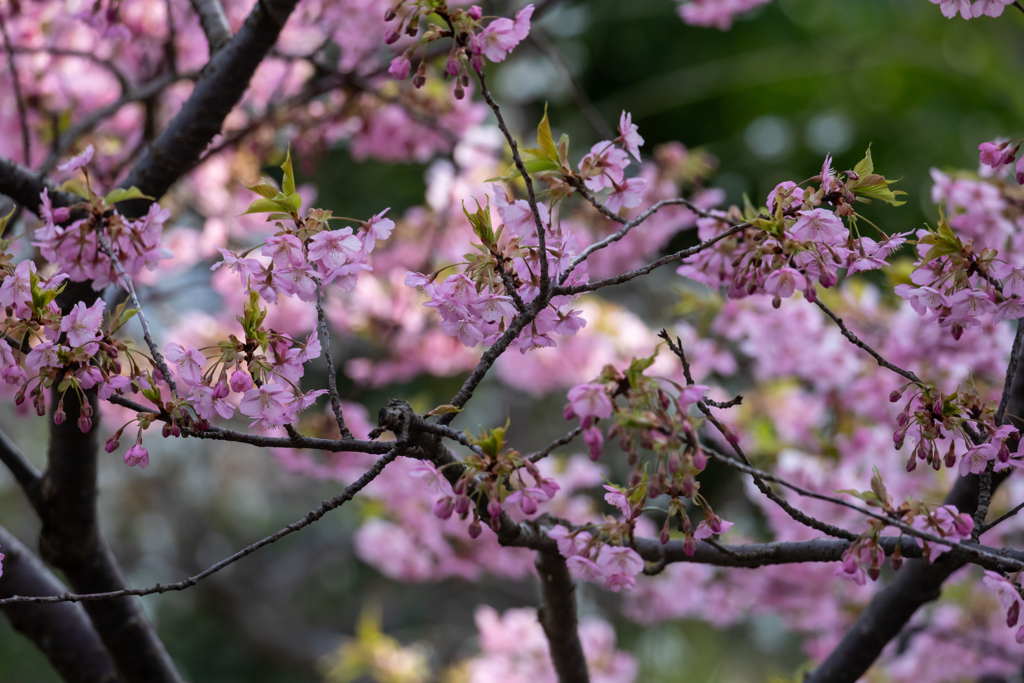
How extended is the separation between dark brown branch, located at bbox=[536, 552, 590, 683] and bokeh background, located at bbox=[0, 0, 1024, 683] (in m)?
3.32

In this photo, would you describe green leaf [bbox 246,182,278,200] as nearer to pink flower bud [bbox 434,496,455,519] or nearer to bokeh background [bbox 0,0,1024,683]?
pink flower bud [bbox 434,496,455,519]

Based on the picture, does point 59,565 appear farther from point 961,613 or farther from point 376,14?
point 961,613

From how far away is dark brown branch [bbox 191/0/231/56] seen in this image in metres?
1.47

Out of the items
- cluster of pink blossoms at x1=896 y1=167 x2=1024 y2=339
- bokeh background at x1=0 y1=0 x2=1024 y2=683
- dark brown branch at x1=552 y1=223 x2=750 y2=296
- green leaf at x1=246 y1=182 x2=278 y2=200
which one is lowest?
cluster of pink blossoms at x1=896 y1=167 x2=1024 y2=339

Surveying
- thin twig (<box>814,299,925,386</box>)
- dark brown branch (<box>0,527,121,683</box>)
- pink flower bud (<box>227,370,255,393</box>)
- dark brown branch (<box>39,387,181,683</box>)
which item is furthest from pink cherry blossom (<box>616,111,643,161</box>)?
dark brown branch (<box>0,527,121,683</box>)

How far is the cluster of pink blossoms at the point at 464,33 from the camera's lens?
91cm

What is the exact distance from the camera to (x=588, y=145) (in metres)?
5.90

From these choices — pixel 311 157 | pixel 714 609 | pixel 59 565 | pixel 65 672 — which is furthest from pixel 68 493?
pixel 714 609

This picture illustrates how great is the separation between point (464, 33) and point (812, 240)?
1.68ft

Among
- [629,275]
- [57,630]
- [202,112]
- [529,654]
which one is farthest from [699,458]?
[529,654]

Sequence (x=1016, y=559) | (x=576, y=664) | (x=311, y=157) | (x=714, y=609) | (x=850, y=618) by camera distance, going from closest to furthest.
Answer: (x=1016, y=559) < (x=576, y=664) < (x=311, y=157) < (x=850, y=618) < (x=714, y=609)

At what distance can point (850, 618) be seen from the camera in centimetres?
264

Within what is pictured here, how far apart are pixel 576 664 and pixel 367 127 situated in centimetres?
181

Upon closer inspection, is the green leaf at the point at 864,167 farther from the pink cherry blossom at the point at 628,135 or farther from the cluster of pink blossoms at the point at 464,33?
the cluster of pink blossoms at the point at 464,33
